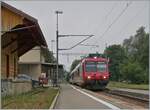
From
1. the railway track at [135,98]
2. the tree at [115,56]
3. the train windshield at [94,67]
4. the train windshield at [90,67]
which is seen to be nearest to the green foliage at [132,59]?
the tree at [115,56]

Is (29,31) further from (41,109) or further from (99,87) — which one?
(41,109)

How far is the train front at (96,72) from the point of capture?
42.8 metres

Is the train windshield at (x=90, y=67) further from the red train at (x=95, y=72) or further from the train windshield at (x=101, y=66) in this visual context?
the train windshield at (x=101, y=66)

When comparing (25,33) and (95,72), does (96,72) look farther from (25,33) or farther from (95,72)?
(25,33)

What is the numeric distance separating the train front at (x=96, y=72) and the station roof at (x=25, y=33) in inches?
195

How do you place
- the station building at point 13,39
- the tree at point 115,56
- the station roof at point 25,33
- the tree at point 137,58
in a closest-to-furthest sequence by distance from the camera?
the station building at point 13,39, the station roof at point 25,33, the tree at point 137,58, the tree at point 115,56

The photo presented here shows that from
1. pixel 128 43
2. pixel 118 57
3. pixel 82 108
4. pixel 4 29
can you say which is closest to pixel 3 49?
pixel 4 29

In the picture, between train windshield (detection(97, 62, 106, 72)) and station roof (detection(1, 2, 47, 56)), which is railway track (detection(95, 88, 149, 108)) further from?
train windshield (detection(97, 62, 106, 72))

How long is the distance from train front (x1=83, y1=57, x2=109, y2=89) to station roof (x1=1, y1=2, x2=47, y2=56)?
4.96 m

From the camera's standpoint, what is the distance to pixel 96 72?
43.3 m

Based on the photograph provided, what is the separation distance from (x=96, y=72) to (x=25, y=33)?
32.6 feet

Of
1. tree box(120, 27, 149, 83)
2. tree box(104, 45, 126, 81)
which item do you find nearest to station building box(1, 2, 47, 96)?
tree box(120, 27, 149, 83)

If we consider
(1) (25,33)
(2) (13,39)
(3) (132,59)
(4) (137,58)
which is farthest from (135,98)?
(3) (132,59)

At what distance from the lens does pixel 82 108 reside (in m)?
18.7
